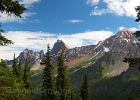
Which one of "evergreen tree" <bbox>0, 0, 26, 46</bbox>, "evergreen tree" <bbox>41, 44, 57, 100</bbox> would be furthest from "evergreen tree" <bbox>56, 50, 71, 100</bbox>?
"evergreen tree" <bbox>0, 0, 26, 46</bbox>

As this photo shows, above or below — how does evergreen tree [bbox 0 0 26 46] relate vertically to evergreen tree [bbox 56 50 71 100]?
above

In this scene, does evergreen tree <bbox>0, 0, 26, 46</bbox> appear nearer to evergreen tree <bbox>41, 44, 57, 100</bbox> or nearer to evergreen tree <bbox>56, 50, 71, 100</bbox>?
evergreen tree <bbox>41, 44, 57, 100</bbox>

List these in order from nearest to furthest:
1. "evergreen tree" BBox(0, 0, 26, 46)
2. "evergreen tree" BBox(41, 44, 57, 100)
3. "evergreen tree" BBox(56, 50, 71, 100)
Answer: "evergreen tree" BBox(0, 0, 26, 46), "evergreen tree" BBox(41, 44, 57, 100), "evergreen tree" BBox(56, 50, 71, 100)

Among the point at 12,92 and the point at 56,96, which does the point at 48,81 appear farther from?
the point at 12,92

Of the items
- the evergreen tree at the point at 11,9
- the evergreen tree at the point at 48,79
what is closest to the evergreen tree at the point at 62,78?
the evergreen tree at the point at 48,79

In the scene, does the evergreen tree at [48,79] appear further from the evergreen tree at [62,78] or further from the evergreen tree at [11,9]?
the evergreen tree at [11,9]

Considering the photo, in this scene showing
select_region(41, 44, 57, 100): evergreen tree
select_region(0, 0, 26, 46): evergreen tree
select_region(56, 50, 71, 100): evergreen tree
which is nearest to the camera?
select_region(0, 0, 26, 46): evergreen tree

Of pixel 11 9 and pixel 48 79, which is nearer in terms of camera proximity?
pixel 11 9

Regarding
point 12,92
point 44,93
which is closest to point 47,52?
point 44,93

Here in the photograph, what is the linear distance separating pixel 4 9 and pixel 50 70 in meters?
28.9

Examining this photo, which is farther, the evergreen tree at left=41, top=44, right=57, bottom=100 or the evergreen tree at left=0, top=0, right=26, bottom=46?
the evergreen tree at left=41, top=44, right=57, bottom=100

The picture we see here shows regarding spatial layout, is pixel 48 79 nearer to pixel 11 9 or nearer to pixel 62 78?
pixel 62 78

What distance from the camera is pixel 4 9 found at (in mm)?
11602

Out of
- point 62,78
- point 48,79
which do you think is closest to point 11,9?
point 48,79
